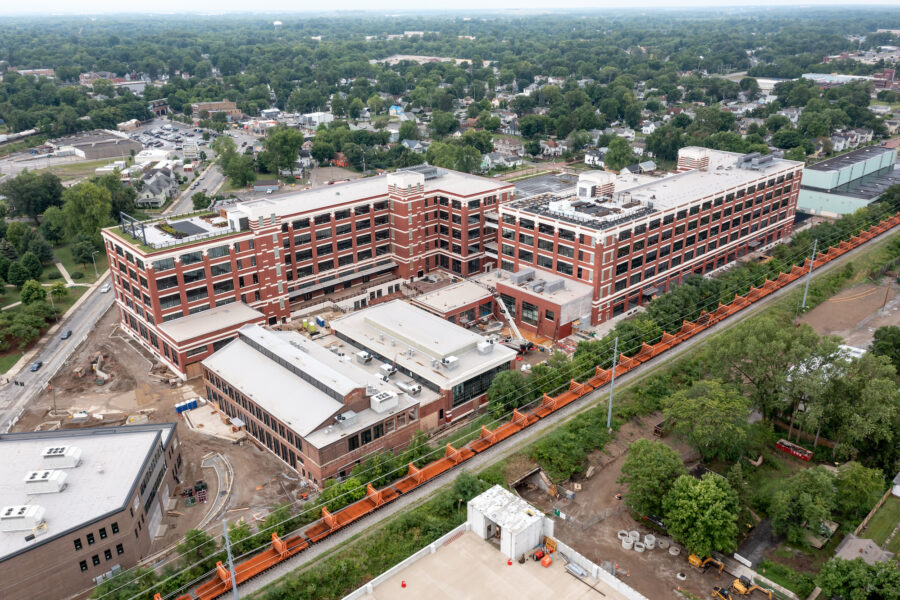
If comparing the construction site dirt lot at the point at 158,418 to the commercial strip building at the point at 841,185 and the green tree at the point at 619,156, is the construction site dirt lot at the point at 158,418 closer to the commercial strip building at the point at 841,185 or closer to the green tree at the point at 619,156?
the commercial strip building at the point at 841,185

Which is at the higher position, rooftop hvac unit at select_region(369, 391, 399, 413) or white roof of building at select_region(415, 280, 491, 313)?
rooftop hvac unit at select_region(369, 391, 399, 413)

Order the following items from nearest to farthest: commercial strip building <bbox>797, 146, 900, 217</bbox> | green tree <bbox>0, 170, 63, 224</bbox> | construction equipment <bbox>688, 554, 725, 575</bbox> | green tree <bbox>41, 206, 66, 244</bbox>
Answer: construction equipment <bbox>688, 554, 725, 575</bbox>
green tree <bbox>41, 206, 66, 244</bbox>
green tree <bbox>0, 170, 63, 224</bbox>
commercial strip building <bbox>797, 146, 900, 217</bbox>

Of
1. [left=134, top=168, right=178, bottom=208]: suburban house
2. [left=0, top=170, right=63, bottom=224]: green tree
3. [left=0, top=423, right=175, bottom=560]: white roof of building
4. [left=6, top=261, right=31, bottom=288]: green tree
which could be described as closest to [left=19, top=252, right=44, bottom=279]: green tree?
[left=6, top=261, right=31, bottom=288]: green tree

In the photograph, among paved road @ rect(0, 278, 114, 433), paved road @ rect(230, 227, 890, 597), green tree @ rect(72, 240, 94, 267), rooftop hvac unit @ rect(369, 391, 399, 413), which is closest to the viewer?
paved road @ rect(230, 227, 890, 597)

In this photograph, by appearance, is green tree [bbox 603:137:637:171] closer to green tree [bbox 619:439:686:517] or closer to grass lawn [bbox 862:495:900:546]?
grass lawn [bbox 862:495:900:546]

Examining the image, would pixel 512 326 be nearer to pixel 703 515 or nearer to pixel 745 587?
pixel 703 515

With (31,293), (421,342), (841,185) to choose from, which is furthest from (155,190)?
(841,185)

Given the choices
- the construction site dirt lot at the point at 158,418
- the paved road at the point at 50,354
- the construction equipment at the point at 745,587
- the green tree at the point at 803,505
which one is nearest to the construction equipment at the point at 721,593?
the construction equipment at the point at 745,587

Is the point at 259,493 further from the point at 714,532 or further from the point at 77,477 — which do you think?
the point at 714,532
